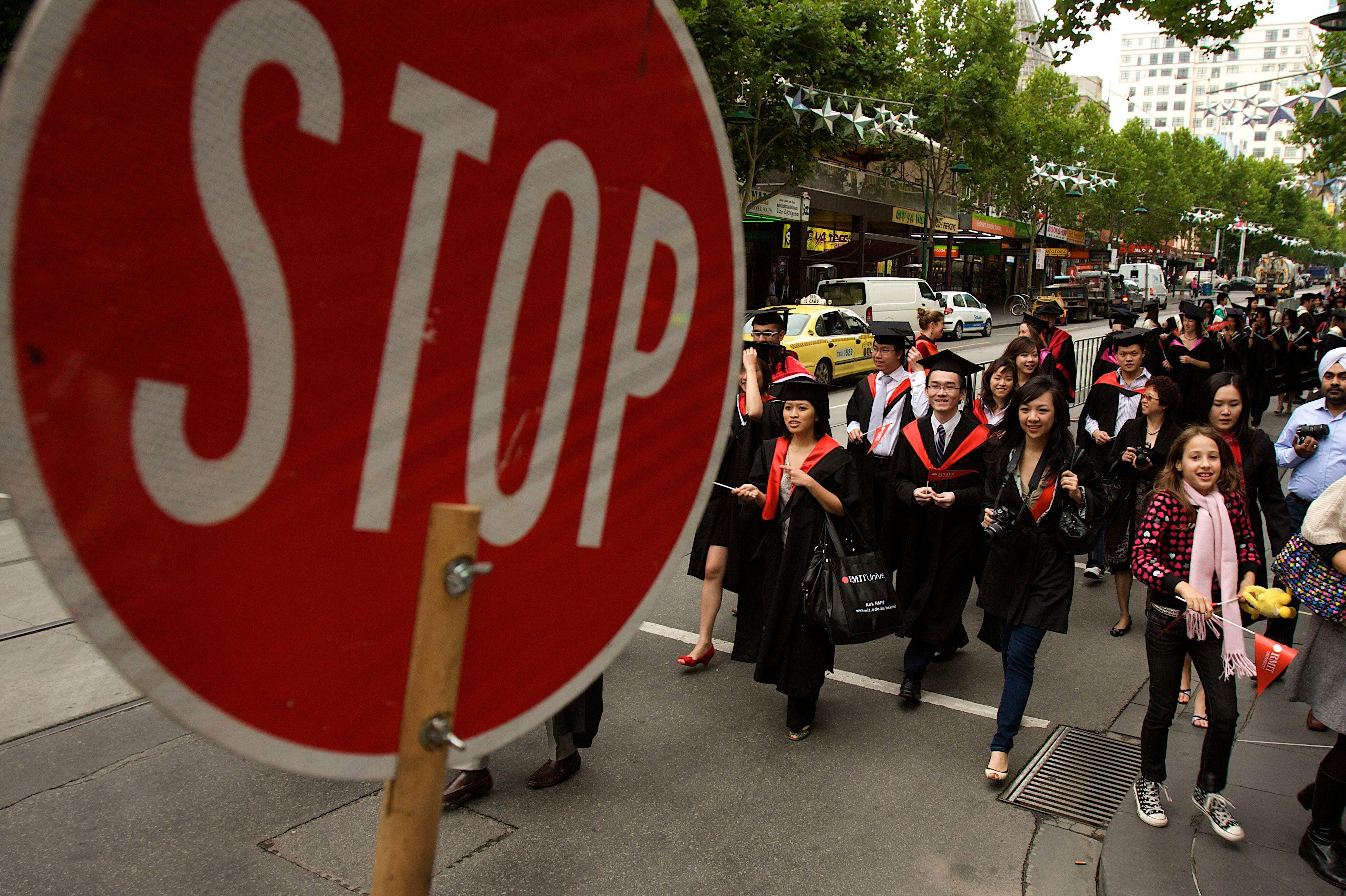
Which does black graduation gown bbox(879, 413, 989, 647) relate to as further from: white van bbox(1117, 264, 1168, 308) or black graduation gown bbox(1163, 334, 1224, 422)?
white van bbox(1117, 264, 1168, 308)

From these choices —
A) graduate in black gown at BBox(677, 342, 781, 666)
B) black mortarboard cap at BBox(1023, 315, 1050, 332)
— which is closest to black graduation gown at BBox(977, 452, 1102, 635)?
graduate in black gown at BBox(677, 342, 781, 666)

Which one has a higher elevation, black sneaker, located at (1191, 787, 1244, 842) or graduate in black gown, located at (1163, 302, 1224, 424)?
graduate in black gown, located at (1163, 302, 1224, 424)

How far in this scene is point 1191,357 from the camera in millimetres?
9102

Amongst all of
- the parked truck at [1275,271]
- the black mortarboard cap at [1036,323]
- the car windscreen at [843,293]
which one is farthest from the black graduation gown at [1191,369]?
the parked truck at [1275,271]

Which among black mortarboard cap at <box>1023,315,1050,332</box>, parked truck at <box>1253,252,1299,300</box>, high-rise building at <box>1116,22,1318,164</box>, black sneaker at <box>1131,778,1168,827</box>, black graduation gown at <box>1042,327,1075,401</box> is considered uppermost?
high-rise building at <box>1116,22,1318,164</box>

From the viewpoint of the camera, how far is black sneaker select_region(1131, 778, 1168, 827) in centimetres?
381

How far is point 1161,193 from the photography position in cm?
5594

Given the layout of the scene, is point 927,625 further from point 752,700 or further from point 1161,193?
point 1161,193

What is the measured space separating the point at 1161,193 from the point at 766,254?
3393 cm

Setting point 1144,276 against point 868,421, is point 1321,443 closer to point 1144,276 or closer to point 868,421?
point 868,421

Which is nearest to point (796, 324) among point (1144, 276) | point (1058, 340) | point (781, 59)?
point (781, 59)

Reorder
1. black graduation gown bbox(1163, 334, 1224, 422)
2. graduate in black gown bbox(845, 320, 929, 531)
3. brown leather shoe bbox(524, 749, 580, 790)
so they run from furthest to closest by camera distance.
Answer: black graduation gown bbox(1163, 334, 1224, 422) < graduate in black gown bbox(845, 320, 929, 531) < brown leather shoe bbox(524, 749, 580, 790)

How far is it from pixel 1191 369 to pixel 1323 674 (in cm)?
609

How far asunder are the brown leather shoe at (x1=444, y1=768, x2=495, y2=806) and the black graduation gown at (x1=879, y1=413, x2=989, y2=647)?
2258 mm
